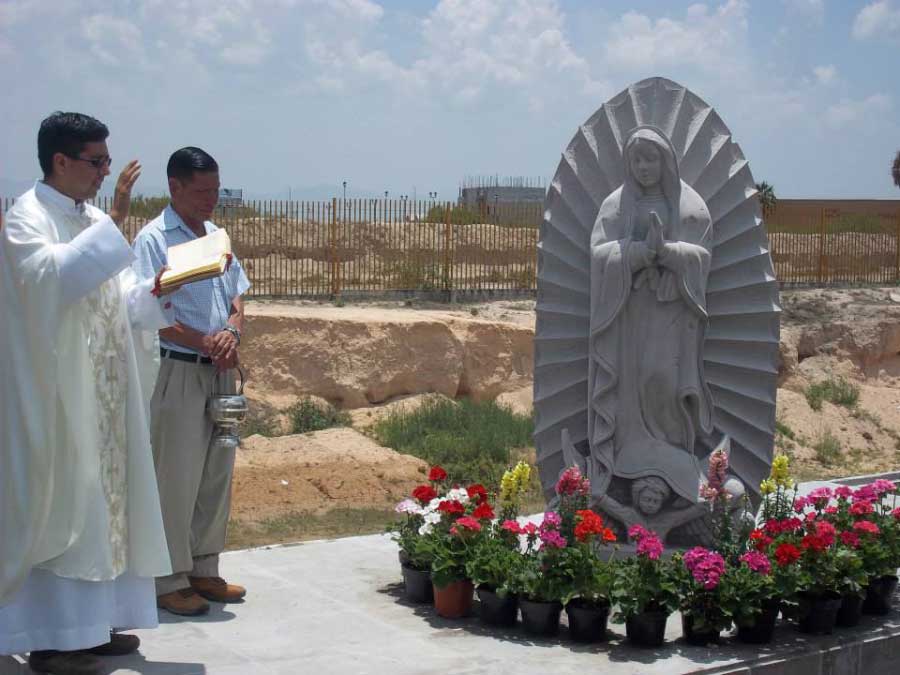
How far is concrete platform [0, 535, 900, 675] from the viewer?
4.60 m

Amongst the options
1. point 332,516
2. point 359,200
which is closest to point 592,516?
point 332,516

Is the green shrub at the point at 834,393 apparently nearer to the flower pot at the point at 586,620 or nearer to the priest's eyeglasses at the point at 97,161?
the flower pot at the point at 586,620

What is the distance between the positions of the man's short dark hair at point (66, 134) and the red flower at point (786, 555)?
3.25 metres

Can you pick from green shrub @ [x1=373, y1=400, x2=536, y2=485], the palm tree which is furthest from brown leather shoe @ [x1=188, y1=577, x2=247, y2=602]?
the palm tree

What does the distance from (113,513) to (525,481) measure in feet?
7.27

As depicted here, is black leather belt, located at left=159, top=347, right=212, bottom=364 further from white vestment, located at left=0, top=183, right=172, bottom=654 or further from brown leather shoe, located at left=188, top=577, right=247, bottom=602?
brown leather shoe, located at left=188, top=577, right=247, bottom=602

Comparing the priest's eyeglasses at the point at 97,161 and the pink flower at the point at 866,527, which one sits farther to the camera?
the pink flower at the point at 866,527

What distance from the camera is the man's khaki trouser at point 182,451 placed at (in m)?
5.12

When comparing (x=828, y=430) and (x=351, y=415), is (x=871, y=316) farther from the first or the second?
(x=351, y=415)

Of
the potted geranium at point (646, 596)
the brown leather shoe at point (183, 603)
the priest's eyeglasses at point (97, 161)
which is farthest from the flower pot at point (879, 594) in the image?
the priest's eyeglasses at point (97, 161)

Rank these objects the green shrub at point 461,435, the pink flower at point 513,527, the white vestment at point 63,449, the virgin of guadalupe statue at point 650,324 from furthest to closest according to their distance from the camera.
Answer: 1. the green shrub at point 461,435
2. the virgin of guadalupe statue at point 650,324
3. the pink flower at point 513,527
4. the white vestment at point 63,449

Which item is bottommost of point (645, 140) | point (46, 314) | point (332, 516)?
point (332, 516)

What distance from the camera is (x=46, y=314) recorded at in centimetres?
421

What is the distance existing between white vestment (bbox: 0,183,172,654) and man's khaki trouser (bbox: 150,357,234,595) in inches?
26.2
